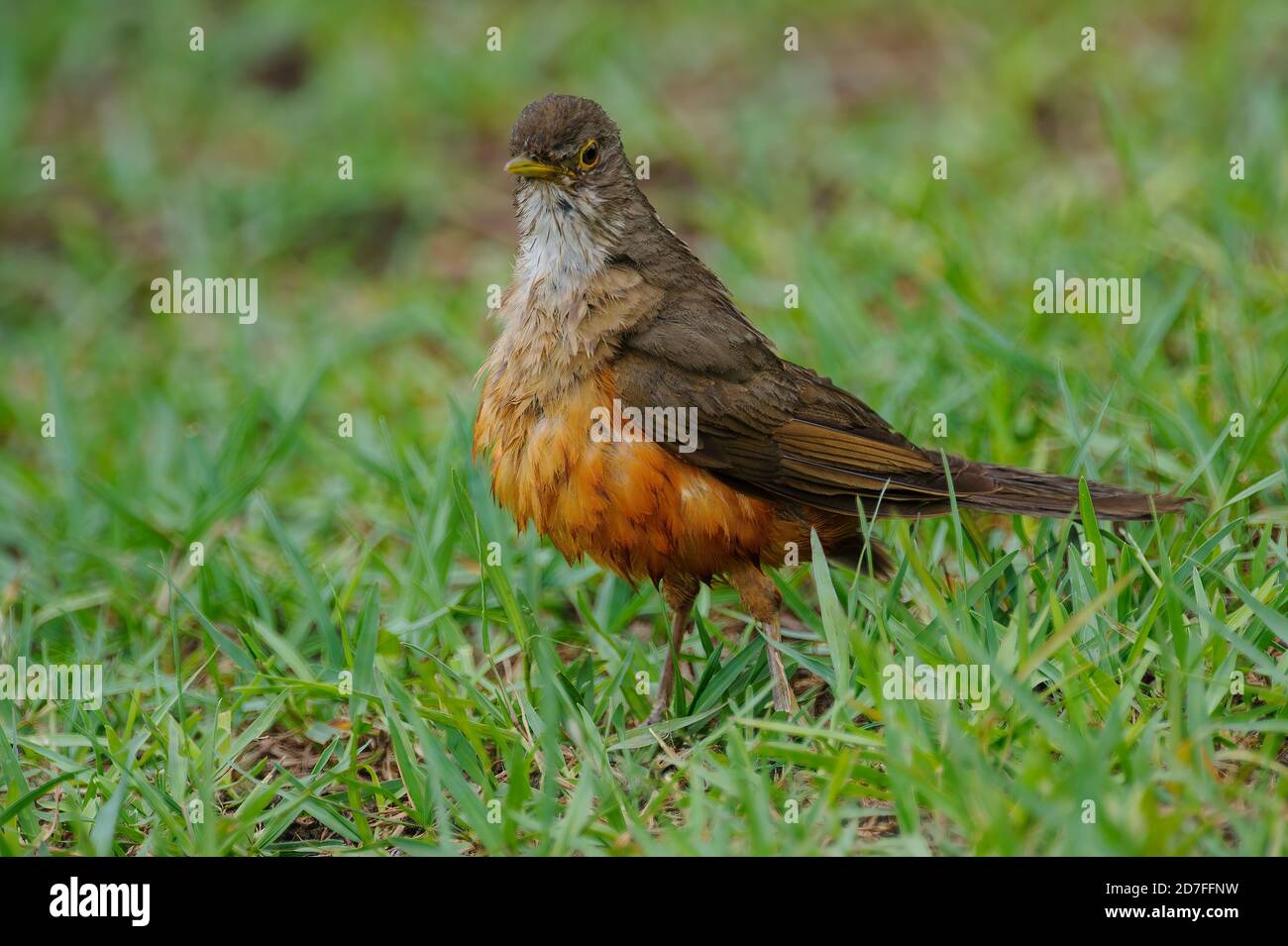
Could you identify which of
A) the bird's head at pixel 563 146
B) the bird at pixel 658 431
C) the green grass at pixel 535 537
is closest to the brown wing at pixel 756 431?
the bird at pixel 658 431

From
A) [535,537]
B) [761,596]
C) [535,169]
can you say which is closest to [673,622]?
A: [761,596]

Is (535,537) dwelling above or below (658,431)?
below

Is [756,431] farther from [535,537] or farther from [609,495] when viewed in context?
[535,537]

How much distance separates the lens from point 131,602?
5285 mm

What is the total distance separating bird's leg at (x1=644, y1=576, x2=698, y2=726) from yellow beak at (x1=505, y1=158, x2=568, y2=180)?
1356 mm

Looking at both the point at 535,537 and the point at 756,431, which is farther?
the point at 535,537

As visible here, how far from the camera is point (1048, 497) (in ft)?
14.9

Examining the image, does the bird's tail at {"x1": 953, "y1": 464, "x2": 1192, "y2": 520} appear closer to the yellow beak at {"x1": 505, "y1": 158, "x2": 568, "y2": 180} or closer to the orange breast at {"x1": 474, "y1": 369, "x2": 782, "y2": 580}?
the orange breast at {"x1": 474, "y1": 369, "x2": 782, "y2": 580}

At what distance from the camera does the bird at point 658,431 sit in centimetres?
445

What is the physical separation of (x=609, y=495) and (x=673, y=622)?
0.62 m

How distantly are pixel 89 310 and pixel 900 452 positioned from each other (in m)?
5.09

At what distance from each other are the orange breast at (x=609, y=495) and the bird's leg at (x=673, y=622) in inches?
4.2

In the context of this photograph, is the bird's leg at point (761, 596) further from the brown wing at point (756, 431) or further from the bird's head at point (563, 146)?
the bird's head at point (563, 146)
